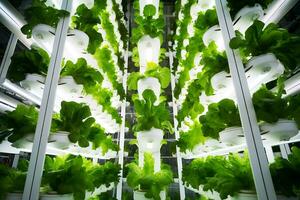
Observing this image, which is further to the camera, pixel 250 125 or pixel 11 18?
pixel 11 18

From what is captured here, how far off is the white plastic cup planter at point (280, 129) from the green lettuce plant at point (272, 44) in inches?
15.1

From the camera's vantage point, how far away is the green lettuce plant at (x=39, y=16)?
5.06ft

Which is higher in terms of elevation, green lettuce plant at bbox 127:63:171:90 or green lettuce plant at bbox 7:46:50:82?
green lettuce plant at bbox 127:63:171:90

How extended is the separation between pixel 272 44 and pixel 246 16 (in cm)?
36

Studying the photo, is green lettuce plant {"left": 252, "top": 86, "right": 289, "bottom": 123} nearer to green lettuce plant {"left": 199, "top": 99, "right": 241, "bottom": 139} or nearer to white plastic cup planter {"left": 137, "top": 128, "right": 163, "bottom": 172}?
green lettuce plant {"left": 199, "top": 99, "right": 241, "bottom": 139}

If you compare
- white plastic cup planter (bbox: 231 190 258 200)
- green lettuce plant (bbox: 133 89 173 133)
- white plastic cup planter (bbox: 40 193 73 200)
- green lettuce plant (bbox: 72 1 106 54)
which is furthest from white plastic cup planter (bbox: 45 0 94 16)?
white plastic cup planter (bbox: 231 190 258 200)

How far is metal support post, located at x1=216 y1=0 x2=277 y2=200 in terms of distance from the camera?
1061 mm

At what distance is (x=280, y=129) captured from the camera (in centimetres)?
115

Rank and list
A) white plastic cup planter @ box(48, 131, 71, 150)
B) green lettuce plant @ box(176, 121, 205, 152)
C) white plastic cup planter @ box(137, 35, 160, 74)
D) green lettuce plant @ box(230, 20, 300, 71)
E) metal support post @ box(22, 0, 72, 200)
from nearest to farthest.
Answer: metal support post @ box(22, 0, 72, 200), green lettuce plant @ box(230, 20, 300, 71), white plastic cup planter @ box(48, 131, 71, 150), green lettuce plant @ box(176, 121, 205, 152), white plastic cup planter @ box(137, 35, 160, 74)

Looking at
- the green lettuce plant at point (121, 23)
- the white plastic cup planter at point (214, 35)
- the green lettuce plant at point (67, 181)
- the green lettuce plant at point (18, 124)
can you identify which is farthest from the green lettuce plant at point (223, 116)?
the green lettuce plant at point (121, 23)

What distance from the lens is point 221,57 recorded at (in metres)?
1.54

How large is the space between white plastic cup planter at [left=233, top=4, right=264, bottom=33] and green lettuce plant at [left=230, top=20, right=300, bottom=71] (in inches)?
7.4

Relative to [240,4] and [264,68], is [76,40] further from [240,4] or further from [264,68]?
[264,68]

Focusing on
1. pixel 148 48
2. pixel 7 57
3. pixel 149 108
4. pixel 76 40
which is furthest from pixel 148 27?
pixel 7 57
